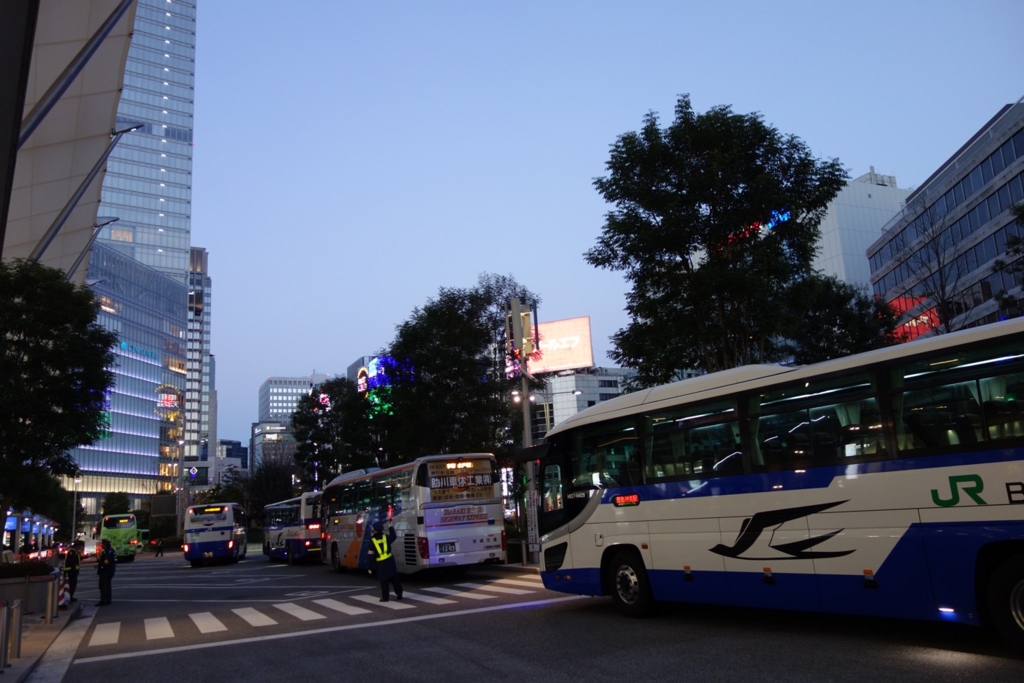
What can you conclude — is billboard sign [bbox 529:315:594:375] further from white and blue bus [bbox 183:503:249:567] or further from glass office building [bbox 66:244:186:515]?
glass office building [bbox 66:244:186:515]

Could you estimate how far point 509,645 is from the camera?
9.45 meters

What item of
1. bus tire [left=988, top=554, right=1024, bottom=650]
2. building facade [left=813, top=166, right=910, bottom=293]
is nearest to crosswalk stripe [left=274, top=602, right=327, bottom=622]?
bus tire [left=988, top=554, right=1024, bottom=650]

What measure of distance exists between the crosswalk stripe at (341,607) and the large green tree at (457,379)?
14.4 metres

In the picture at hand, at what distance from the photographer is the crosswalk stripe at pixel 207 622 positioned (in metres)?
13.0

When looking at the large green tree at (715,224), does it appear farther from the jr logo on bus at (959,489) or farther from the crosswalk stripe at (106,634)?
the crosswalk stripe at (106,634)

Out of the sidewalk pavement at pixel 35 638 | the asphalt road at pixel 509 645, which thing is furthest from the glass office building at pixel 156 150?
the asphalt road at pixel 509 645

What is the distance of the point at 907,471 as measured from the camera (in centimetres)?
809

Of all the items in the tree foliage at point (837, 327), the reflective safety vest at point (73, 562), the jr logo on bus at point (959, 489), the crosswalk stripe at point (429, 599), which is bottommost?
the crosswalk stripe at point (429, 599)

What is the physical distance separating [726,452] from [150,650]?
8.90m

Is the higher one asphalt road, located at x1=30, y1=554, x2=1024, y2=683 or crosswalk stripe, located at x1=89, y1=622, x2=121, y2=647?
asphalt road, located at x1=30, y1=554, x2=1024, y2=683

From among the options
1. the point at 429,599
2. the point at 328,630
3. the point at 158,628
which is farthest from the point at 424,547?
the point at 328,630

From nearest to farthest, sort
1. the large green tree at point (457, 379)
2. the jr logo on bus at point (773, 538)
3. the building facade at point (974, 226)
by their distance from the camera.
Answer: the jr logo on bus at point (773, 538), the large green tree at point (457, 379), the building facade at point (974, 226)

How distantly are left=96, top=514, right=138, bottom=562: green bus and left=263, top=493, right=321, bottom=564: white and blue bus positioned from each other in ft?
52.0

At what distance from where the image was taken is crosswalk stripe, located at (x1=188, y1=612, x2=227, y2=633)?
13.0 meters
